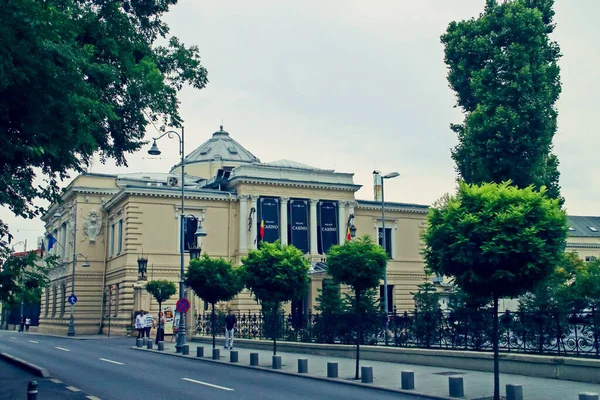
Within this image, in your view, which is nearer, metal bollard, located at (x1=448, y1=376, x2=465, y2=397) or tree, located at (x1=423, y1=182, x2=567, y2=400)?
tree, located at (x1=423, y1=182, x2=567, y2=400)

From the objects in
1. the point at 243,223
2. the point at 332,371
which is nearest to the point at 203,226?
the point at 243,223

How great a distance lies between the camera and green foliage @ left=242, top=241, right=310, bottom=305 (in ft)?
75.9

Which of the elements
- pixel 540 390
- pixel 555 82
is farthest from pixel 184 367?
pixel 555 82

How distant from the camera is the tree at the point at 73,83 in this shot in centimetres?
992

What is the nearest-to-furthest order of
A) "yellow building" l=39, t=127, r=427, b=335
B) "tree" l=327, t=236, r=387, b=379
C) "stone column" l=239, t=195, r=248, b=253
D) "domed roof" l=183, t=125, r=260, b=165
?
"tree" l=327, t=236, r=387, b=379 < "yellow building" l=39, t=127, r=427, b=335 < "stone column" l=239, t=195, r=248, b=253 < "domed roof" l=183, t=125, r=260, b=165

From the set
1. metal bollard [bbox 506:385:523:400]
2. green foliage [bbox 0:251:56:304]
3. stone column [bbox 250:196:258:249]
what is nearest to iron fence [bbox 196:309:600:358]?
metal bollard [bbox 506:385:523:400]

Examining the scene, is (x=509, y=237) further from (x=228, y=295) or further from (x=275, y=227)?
(x=275, y=227)

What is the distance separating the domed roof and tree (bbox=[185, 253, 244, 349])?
33359 mm

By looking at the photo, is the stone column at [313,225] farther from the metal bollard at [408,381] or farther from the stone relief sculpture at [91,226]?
the metal bollard at [408,381]

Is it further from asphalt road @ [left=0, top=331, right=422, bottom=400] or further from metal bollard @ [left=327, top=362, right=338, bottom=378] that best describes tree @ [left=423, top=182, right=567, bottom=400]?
metal bollard @ [left=327, top=362, right=338, bottom=378]

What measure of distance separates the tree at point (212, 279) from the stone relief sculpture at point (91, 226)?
92.4 feet

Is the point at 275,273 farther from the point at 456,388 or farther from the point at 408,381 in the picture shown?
the point at 456,388

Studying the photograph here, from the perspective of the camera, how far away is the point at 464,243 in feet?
42.8

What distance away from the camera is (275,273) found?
75.9 feet
